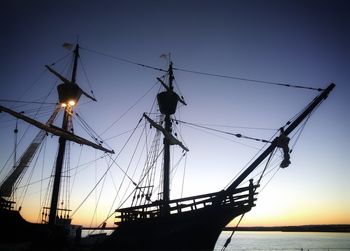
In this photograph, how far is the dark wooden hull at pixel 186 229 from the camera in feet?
45.6

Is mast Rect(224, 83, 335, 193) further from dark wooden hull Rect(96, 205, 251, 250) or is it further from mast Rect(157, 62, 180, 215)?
mast Rect(157, 62, 180, 215)

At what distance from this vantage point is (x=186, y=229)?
13.9 metres

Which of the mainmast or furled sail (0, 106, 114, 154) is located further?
furled sail (0, 106, 114, 154)

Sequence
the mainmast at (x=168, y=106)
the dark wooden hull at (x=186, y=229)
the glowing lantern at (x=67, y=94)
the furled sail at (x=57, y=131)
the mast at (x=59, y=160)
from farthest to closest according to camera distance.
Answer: the glowing lantern at (x=67, y=94) → the furled sail at (x=57, y=131) → the mast at (x=59, y=160) → the mainmast at (x=168, y=106) → the dark wooden hull at (x=186, y=229)

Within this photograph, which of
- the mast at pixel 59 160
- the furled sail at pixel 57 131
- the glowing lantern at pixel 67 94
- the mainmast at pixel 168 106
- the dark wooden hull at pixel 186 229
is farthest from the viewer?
the glowing lantern at pixel 67 94

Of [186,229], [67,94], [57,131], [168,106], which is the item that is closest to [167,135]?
[168,106]

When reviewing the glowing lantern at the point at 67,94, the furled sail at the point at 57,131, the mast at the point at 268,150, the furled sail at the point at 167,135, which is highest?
the glowing lantern at the point at 67,94

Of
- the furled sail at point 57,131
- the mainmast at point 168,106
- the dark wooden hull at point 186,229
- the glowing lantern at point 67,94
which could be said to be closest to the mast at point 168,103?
the mainmast at point 168,106

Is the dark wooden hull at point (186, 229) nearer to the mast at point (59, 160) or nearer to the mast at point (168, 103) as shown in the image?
the mast at point (168, 103)

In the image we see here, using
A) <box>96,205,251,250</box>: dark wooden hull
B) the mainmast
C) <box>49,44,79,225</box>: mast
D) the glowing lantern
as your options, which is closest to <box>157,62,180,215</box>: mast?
the mainmast

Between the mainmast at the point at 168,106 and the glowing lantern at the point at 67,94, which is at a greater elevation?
the glowing lantern at the point at 67,94

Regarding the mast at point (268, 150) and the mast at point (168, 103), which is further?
the mast at point (168, 103)

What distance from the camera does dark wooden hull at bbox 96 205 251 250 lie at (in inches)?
547

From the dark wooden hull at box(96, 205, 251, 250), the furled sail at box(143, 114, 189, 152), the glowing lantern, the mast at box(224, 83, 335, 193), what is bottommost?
the dark wooden hull at box(96, 205, 251, 250)
